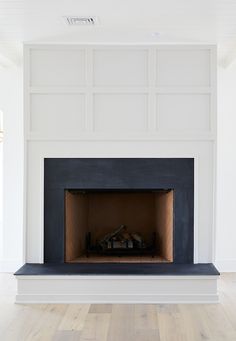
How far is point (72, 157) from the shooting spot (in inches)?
195

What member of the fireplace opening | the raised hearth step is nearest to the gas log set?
the fireplace opening

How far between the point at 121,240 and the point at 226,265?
4.22 feet

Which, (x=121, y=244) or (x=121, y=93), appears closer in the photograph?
(x=121, y=93)

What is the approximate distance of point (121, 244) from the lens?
5.55 metres

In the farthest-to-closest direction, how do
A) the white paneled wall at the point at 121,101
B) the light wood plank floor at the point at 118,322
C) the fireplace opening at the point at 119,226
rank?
the fireplace opening at the point at 119,226
the white paneled wall at the point at 121,101
the light wood plank floor at the point at 118,322

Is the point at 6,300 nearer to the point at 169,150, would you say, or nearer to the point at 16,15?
the point at 169,150

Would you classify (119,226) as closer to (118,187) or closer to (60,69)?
(118,187)

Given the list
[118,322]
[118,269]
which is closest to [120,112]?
[118,269]

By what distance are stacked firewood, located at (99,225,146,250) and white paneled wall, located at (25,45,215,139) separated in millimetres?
1258

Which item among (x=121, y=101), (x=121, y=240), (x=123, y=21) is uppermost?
(x=123, y=21)

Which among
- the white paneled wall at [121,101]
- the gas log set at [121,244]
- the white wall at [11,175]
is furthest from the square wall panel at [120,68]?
the gas log set at [121,244]

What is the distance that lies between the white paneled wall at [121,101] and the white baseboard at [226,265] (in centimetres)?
117

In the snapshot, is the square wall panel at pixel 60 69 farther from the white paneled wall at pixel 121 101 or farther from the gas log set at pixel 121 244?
the gas log set at pixel 121 244

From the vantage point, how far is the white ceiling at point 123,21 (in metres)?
3.92
